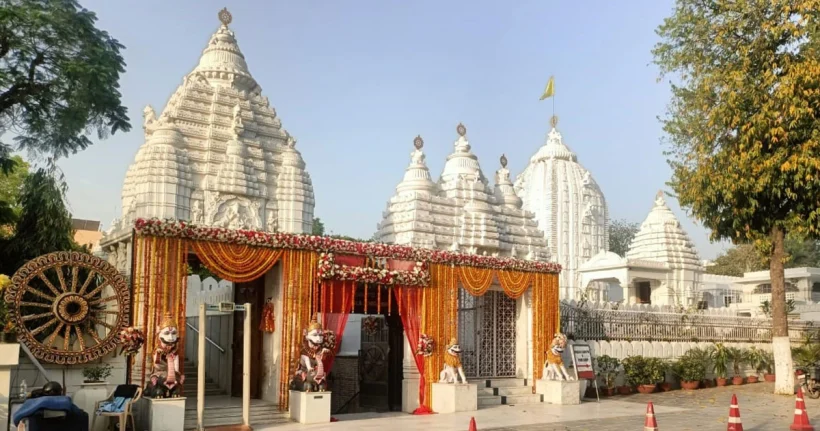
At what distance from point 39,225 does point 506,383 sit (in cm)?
1103

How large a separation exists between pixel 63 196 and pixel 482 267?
392 inches

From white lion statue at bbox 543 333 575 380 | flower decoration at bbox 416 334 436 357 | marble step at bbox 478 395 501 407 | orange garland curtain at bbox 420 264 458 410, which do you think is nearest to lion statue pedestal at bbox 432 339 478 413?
orange garland curtain at bbox 420 264 458 410

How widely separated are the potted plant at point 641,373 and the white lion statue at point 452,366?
5900 mm

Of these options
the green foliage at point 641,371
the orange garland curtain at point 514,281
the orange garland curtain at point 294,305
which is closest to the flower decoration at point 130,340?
the orange garland curtain at point 294,305

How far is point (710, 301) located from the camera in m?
40.7

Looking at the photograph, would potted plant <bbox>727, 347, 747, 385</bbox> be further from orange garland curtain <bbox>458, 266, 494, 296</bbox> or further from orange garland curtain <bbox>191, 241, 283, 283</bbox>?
orange garland curtain <bbox>191, 241, 283, 283</bbox>

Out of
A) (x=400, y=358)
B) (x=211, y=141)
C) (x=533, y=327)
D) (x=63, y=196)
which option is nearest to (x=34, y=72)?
(x=63, y=196)

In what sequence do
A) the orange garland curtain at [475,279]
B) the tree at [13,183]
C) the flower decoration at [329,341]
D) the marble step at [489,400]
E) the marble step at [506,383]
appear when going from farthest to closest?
the tree at [13,183] → the marble step at [506,383] → the marble step at [489,400] → the orange garland curtain at [475,279] → the flower decoration at [329,341]

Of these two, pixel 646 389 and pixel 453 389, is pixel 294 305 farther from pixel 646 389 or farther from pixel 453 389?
pixel 646 389

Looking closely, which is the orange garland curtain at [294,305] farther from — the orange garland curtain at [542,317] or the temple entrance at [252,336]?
the orange garland curtain at [542,317]

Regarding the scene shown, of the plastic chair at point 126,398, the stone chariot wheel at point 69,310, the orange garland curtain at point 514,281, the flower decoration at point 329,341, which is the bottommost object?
the plastic chair at point 126,398

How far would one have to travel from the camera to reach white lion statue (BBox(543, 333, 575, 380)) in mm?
16078

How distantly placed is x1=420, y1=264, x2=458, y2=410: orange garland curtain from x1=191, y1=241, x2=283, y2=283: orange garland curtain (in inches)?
135

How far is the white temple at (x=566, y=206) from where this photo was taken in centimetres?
4591
